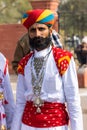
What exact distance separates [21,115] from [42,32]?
651 mm

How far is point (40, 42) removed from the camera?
385 centimetres

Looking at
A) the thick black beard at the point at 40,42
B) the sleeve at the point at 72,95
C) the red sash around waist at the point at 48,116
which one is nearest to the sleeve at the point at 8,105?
the red sash around waist at the point at 48,116

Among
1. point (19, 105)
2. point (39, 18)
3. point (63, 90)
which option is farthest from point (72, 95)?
point (39, 18)

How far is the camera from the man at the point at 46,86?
3811mm

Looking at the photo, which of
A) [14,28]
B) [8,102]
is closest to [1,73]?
[8,102]

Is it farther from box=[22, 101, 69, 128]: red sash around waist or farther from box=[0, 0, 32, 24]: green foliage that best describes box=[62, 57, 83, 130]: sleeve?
box=[0, 0, 32, 24]: green foliage

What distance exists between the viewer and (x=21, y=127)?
3.94 meters

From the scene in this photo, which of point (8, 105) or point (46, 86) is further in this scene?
point (8, 105)

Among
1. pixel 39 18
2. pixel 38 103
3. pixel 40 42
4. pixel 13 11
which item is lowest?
pixel 13 11

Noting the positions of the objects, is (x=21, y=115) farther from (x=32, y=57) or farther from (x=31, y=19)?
(x=31, y=19)

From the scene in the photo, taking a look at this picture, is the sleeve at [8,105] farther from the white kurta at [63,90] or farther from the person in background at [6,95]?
the white kurta at [63,90]

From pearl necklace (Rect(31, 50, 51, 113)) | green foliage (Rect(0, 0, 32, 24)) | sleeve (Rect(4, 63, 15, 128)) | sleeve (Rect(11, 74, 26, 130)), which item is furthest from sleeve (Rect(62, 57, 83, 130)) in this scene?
green foliage (Rect(0, 0, 32, 24))

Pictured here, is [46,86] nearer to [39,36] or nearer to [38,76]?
[38,76]

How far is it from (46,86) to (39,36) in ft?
1.24
